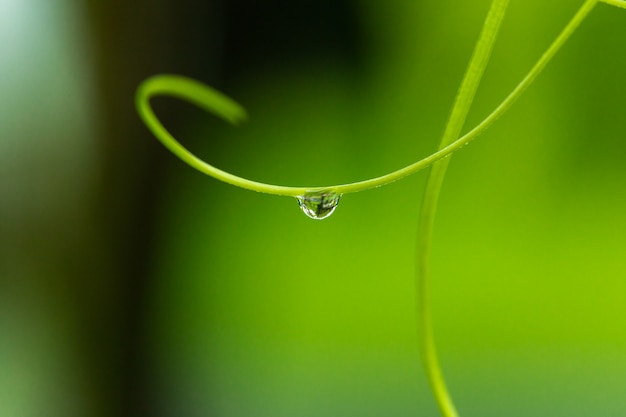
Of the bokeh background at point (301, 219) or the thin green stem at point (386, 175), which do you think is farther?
the bokeh background at point (301, 219)

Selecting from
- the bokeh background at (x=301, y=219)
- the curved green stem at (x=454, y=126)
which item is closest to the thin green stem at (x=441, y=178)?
the curved green stem at (x=454, y=126)

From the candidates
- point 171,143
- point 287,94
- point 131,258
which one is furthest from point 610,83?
point 131,258

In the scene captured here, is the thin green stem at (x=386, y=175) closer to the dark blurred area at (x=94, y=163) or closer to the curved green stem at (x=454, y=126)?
the curved green stem at (x=454, y=126)

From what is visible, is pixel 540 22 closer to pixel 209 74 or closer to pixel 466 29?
pixel 466 29

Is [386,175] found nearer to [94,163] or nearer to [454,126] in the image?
[454,126]

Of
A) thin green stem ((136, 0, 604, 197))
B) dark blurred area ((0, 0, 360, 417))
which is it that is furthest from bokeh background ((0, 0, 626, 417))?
thin green stem ((136, 0, 604, 197))

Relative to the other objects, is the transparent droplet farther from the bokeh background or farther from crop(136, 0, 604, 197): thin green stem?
the bokeh background

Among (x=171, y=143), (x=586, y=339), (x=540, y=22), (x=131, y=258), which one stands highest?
(x=540, y=22)
